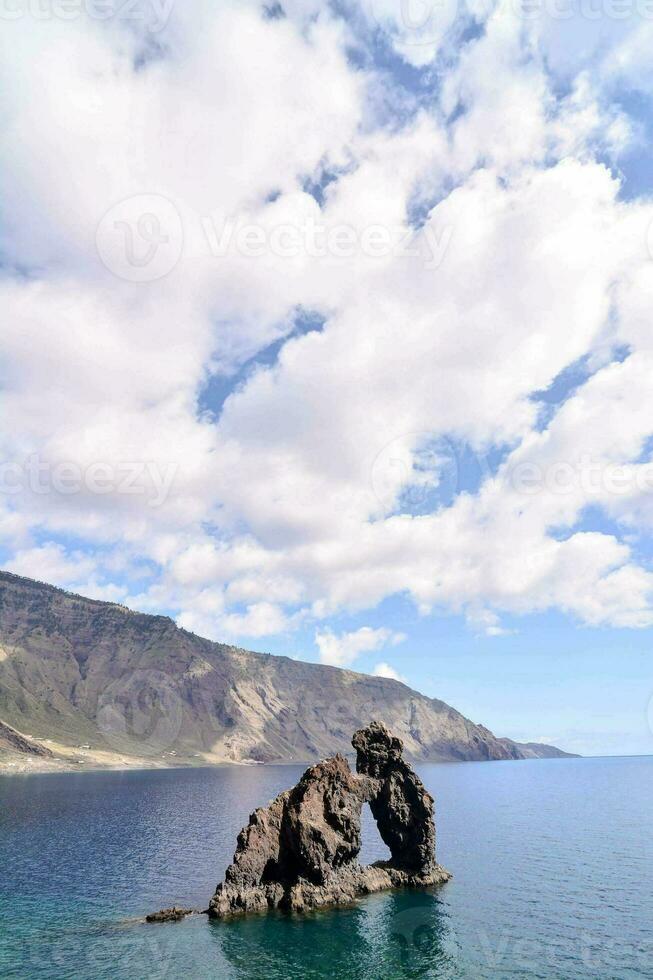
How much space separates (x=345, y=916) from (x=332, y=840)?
7079 millimetres

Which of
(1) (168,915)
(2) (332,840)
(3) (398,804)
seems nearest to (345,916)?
(2) (332,840)

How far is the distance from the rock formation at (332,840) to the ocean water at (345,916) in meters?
2.69

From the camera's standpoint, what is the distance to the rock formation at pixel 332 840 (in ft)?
202

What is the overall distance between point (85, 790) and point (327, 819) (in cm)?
16021

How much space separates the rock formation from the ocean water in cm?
269

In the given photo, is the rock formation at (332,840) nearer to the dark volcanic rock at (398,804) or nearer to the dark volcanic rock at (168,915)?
the dark volcanic rock at (398,804)

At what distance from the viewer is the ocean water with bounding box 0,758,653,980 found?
47531mm

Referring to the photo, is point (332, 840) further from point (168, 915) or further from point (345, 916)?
point (168, 915)

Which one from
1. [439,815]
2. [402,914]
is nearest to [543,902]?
[402,914]

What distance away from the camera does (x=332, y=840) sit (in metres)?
64.1

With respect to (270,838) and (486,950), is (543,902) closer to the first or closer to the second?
(486,950)

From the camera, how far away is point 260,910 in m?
59.8

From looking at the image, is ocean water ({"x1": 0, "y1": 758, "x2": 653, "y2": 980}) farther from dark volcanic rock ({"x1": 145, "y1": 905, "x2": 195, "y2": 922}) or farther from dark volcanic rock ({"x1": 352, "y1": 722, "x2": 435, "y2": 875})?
dark volcanic rock ({"x1": 352, "y1": 722, "x2": 435, "y2": 875})

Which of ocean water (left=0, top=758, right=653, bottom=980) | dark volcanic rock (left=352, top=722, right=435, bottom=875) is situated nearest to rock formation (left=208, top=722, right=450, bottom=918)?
dark volcanic rock (left=352, top=722, right=435, bottom=875)
